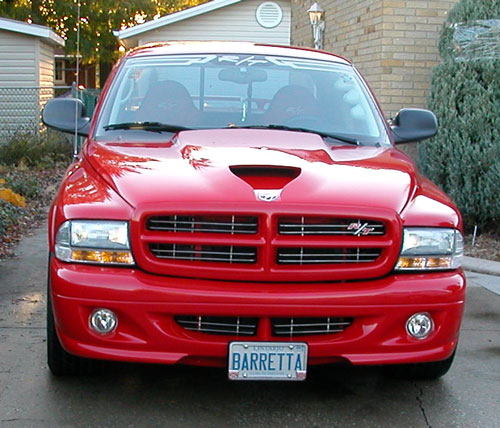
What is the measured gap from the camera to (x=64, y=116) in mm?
4930

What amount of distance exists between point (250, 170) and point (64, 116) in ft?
5.50

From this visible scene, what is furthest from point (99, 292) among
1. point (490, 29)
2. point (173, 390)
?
point (490, 29)

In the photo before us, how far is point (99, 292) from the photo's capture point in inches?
136

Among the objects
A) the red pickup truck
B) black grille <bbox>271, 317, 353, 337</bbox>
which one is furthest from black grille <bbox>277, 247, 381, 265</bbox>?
black grille <bbox>271, 317, 353, 337</bbox>

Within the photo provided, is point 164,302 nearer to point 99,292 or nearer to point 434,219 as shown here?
point 99,292

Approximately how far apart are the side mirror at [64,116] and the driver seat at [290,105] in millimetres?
1160

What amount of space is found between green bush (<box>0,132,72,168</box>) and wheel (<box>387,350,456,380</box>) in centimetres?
1074

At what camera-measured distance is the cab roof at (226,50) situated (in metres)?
5.29

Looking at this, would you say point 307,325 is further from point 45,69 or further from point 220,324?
point 45,69

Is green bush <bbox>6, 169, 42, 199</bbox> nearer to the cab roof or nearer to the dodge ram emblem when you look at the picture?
the cab roof

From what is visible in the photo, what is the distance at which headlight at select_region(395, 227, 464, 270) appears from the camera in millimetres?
3615

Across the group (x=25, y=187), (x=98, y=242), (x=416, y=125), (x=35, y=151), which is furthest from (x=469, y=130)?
(x=35, y=151)

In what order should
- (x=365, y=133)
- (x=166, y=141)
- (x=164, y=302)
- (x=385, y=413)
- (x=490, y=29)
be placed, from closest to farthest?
(x=164, y=302)
(x=385, y=413)
(x=166, y=141)
(x=365, y=133)
(x=490, y=29)

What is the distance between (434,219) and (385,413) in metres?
1.02
